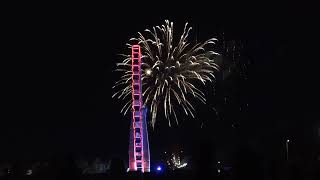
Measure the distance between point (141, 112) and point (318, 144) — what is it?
17.8 metres

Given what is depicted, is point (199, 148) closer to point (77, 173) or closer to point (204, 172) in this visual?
point (204, 172)

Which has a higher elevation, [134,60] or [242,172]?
[134,60]

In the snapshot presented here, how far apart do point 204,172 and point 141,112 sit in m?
45.9

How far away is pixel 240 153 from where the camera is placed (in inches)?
636

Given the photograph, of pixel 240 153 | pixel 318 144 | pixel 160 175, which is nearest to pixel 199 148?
pixel 240 153

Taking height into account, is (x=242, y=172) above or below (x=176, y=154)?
below

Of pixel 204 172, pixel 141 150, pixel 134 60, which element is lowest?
pixel 204 172

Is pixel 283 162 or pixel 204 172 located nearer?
pixel 204 172

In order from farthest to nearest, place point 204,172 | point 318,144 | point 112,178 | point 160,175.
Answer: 1. point 318,144
2. point 160,175
3. point 112,178
4. point 204,172

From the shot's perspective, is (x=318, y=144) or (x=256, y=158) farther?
(x=318, y=144)

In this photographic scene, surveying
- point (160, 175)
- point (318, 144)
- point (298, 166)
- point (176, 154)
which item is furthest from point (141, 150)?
point (176, 154)

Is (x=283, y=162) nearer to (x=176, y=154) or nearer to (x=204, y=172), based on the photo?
(x=204, y=172)

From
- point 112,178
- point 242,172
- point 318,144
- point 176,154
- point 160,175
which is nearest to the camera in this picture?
point 242,172

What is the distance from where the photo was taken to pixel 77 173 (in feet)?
59.0
